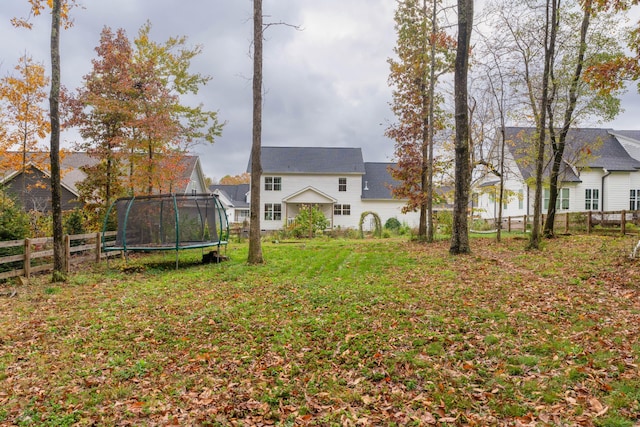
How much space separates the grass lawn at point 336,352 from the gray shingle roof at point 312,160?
2466 centimetres

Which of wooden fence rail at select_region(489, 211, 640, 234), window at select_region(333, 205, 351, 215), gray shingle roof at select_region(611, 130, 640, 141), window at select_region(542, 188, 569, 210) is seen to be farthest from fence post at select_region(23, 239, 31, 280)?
gray shingle roof at select_region(611, 130, 640, 141)

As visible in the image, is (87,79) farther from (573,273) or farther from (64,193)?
(573,273)

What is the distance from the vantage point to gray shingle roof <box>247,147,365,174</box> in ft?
107

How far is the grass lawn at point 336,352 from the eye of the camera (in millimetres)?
3434

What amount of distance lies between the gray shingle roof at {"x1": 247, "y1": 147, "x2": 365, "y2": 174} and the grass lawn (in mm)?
24659

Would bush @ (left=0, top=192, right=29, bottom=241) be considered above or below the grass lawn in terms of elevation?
above

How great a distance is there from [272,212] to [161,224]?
64.3 feet

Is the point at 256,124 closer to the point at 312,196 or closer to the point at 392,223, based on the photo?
the point at 312,196

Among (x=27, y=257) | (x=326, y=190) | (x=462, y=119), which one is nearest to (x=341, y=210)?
(x=326, y=190)

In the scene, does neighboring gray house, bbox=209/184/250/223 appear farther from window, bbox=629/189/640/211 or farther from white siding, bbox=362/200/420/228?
window, bbox=629/189/640/211

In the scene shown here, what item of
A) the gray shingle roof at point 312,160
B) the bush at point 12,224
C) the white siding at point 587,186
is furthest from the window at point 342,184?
the bush at point 12,224

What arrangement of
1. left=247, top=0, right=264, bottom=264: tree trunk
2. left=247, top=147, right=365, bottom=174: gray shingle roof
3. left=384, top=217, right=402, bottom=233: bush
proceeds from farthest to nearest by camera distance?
left=247, top=147, right=365, bottom=174: gray shingle roof < left=384, top=217, right=402, bottom=233: bush < left=247, top=0, right=264, bottom=264: tree trunk

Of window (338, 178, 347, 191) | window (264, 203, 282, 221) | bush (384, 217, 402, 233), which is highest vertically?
window (338, 178, 347, 191)

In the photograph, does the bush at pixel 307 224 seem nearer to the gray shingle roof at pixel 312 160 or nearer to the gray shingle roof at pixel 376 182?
the gray shingle roof at pixel 312 160
